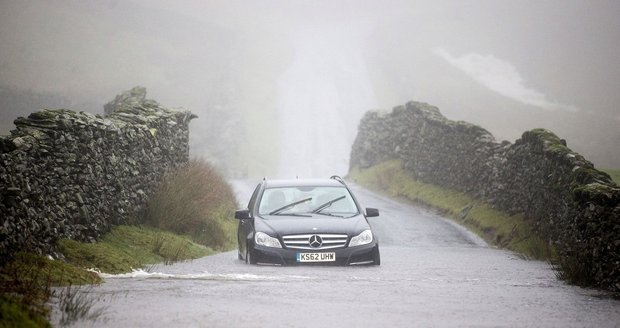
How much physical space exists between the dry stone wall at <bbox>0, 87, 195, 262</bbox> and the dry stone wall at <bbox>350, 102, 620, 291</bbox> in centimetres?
835

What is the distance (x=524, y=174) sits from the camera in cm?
2611

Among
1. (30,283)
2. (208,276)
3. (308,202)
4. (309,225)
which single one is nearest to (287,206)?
(308,202)

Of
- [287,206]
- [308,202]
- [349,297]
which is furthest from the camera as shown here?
[308,202]

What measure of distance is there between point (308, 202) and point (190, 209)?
529 cm

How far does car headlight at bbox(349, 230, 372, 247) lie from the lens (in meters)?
15.8

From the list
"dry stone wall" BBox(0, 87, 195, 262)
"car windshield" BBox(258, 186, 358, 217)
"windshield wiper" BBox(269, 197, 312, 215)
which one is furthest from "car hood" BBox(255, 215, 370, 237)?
"dry stone wall" BBox(0, 87, 195, 262)

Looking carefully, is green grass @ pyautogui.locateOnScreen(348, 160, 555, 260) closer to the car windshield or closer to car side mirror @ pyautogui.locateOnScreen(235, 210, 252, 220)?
the car windshield

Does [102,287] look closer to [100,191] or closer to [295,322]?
[295,322]

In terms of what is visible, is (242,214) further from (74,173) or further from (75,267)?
(75,267)

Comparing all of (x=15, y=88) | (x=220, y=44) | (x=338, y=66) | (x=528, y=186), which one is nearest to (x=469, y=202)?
(x=528, y=186)

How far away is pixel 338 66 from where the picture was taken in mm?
102000

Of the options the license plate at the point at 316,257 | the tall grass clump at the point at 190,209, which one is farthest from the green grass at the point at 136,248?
the license plate at the point at 316,257

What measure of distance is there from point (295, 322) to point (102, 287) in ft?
11.5

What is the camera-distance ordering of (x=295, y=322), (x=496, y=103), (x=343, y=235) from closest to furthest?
1. (x=295, y=322)
2. (x=343, y=235)
3. (x=496, y=103)
